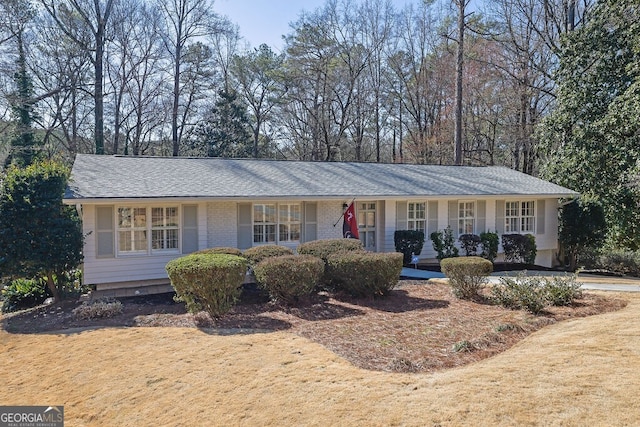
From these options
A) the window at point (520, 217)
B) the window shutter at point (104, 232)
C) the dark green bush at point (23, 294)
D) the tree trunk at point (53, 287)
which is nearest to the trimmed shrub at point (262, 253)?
the window shutter at point (104, 232)

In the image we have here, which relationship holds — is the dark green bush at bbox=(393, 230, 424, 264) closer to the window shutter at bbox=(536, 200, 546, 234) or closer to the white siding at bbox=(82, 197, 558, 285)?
the white siding at bbox=(82, 197, 558, 285)

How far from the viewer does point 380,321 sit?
25.1 feet

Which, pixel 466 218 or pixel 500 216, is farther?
pixel 500 216

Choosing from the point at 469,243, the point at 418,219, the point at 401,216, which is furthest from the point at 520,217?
the point at 401,216

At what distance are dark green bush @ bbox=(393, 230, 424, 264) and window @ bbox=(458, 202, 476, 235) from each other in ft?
7.28

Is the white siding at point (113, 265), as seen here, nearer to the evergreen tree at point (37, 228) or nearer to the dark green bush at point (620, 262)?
the evergreen tree at point (37, 228)

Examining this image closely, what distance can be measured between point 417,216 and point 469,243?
2.04 metres

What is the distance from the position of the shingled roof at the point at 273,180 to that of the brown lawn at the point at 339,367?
4010 millimetres

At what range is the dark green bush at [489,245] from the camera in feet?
50.3

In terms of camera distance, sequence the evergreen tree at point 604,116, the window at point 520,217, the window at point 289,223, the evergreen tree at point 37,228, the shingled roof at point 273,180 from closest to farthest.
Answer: the evergreen tree at point 37,228 < the shingled roof at point 273,180 < the window at point 289,223 < the evergreen tree at point 604,116 < the window at point 520,217

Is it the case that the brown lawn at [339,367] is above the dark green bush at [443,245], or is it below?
below

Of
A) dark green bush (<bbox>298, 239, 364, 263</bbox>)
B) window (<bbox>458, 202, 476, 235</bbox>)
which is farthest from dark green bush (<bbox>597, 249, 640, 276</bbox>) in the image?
dark green bush (<bbox>298, 239, 364, 263</bbox>)

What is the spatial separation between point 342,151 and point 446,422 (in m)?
32.1

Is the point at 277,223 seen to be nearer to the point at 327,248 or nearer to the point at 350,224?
the point at 350,224
